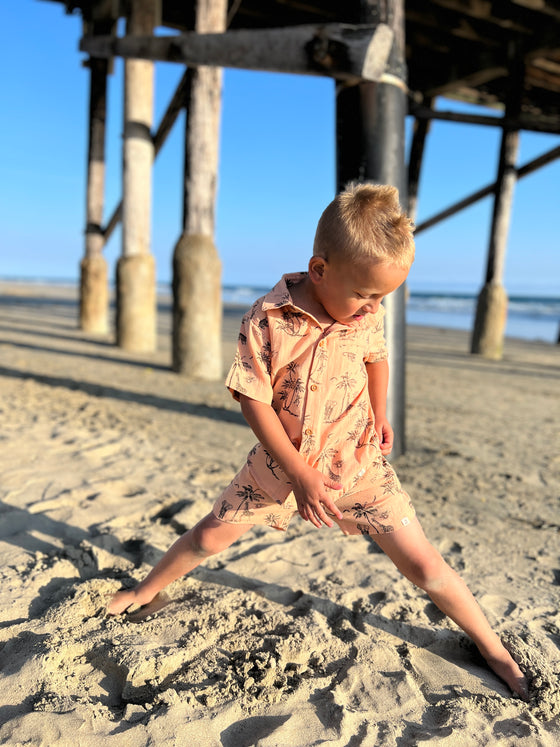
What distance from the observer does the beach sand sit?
4.71 feet

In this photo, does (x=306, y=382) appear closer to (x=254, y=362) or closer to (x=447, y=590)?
(x=254, y=362)

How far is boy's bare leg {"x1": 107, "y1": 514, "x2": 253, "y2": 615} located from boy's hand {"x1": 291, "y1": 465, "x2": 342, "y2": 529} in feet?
0.94

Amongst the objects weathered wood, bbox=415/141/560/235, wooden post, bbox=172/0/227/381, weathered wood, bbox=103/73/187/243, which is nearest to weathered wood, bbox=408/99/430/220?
weathered wood, bbox=415/141/560/235

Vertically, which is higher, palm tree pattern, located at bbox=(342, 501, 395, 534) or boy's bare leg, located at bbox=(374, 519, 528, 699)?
palm tree pattern, located at bbox=(342, 501, 395, 534)

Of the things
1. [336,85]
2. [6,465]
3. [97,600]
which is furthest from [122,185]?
[97,600]

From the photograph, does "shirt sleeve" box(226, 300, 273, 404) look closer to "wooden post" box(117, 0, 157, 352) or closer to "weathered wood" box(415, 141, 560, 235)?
"wooden post" box(117, 0, 157, 352)

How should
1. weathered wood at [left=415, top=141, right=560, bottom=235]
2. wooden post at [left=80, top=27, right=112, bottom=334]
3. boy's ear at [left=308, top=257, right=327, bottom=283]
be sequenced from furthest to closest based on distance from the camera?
wooden post at [left=80, top=27, right=112, bottom=334] < weathered wood at [left=415, top=141, right=560, bottom=235] < boy's ear at [left=308, top=257, right=327, bottom=283]

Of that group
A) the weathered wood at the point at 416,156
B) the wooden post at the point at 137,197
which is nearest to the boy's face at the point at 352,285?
the wooden post at the point at 137,197

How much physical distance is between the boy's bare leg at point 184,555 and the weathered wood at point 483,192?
8362 mm

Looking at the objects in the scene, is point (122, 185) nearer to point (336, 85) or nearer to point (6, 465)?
point (336, 85)

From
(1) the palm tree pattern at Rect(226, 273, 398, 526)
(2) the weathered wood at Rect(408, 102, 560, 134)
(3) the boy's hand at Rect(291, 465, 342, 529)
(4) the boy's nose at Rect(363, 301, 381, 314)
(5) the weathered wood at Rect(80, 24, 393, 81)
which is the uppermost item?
(2) the weathered wood at Rect(408, 102, 560, 134)

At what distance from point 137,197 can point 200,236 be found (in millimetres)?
2006

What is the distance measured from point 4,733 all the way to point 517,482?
280 centimetres

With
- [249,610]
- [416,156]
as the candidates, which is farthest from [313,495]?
[416,156]
